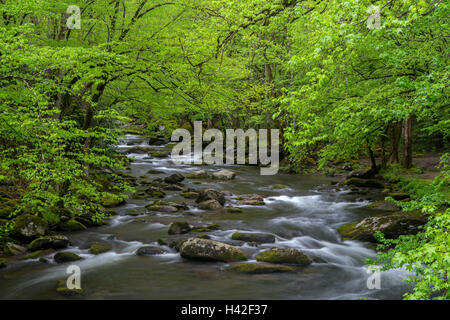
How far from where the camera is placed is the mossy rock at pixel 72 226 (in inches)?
404

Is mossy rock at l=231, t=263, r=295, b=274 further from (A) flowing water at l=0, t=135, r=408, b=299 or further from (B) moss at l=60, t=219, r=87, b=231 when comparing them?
(B) moss at l=60, t=219, r=87, b=231

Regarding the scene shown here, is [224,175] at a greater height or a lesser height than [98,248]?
greater

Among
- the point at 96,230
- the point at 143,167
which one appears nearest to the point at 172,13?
the point at 96,230

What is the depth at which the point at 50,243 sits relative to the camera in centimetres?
875

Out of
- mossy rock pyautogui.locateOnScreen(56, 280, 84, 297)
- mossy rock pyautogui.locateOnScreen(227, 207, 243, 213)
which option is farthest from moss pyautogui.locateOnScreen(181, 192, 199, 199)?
mossy rock pyautogui.locateOnScreen(56, 280, 84, 297)

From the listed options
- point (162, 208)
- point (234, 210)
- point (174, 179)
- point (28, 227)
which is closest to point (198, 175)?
point (174, 179)

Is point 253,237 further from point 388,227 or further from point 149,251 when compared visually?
point 388,227

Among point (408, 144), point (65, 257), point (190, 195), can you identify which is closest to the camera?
point (65, 257)

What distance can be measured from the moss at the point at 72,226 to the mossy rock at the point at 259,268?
541cm

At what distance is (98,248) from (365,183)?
14.0m

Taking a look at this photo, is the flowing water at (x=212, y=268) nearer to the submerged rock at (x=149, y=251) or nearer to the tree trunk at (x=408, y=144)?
the submerged rock at (x=149, y=251)

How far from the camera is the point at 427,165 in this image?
20406 mm

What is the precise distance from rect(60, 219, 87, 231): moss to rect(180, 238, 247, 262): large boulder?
3.92m

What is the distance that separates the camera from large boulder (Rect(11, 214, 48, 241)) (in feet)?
28.8
